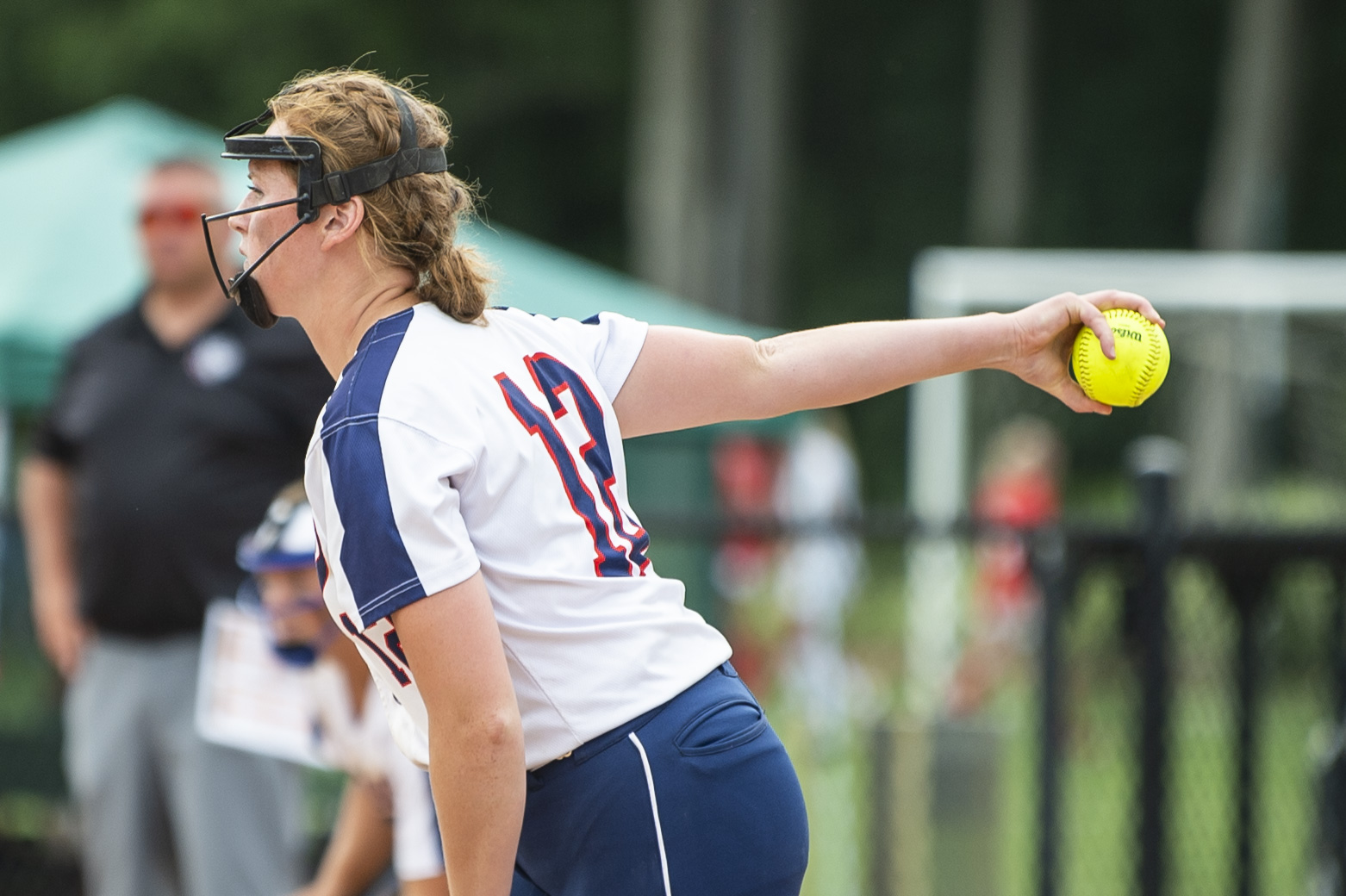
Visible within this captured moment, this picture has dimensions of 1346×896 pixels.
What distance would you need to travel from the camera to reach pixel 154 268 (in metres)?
4.53

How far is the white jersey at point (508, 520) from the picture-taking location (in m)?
1.74

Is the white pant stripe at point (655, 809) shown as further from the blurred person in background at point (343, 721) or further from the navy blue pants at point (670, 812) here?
the blurred person in background at point (343, 721)

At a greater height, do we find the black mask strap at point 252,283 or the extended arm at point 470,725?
the black mask strap at point 252,283

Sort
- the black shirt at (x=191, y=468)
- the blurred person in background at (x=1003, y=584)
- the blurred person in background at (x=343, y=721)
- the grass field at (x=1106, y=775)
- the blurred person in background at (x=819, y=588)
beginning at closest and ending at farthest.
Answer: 1. the blurred person in background at (x=343, y=721)
2. the black shirt at (x=191, y=468)
3. the grass field at (x=1106, y=775)
4. the blurred person in background at (x=1003, y=584)
5. the blurred person in background at (x=819, y=588)

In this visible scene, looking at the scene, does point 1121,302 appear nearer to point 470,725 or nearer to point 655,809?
point 655,809

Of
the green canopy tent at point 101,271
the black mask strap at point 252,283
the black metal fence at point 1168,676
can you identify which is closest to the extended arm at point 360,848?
the black mask strap at point 252,283

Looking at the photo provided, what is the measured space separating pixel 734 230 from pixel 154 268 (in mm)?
10393

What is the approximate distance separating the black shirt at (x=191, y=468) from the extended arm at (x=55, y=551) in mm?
425

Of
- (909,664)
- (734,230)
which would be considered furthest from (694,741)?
(734,230)

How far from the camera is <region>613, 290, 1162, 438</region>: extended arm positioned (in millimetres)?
2145

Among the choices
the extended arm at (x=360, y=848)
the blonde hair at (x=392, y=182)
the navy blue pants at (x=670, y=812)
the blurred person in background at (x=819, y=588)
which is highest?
the blonde hair at (x=392, y=182)

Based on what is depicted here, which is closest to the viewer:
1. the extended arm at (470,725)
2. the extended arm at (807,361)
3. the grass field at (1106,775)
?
the extended arm at (470,725)

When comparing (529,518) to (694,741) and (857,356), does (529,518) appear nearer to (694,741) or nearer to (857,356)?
(694,741)

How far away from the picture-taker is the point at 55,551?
4844 millimetres
